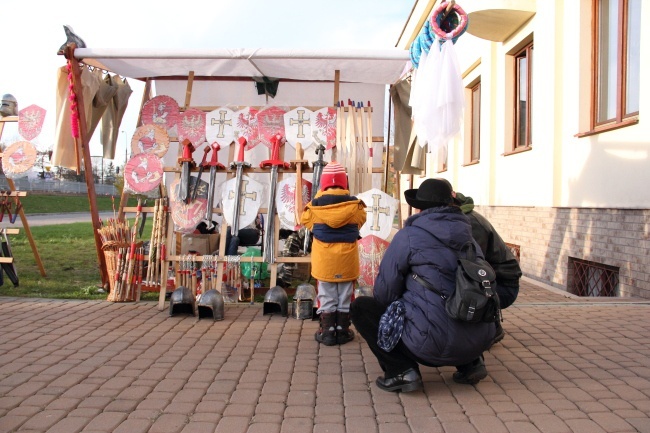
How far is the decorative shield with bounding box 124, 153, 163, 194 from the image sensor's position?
7.05 meters

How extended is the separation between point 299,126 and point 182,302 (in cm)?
260

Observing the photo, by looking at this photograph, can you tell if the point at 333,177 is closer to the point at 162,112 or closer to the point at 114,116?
the point at 162,112

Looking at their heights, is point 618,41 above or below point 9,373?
above

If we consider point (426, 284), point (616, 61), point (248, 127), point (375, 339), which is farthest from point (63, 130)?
point (616, 61)

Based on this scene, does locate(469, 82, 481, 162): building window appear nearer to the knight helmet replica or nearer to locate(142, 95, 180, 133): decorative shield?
locate(142, 95, 180, 133): decorative shield

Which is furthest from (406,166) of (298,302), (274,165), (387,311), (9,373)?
(9,373)

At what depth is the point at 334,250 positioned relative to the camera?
5.29m

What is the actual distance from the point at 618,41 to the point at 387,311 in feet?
18.3

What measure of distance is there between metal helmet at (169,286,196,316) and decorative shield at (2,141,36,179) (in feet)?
11.2

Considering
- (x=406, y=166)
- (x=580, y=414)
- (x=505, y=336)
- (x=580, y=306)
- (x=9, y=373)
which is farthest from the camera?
(x=406, y=166)

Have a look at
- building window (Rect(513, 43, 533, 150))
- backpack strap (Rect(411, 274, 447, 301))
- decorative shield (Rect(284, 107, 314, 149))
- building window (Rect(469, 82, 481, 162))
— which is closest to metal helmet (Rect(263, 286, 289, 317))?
decorative shield (Rect(284, 107, 314, 149))

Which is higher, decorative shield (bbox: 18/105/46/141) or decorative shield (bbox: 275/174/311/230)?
decorative shield (bbox: 18/105/46/141)

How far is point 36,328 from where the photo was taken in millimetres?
5816

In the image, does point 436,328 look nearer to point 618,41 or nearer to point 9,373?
point 9,373
